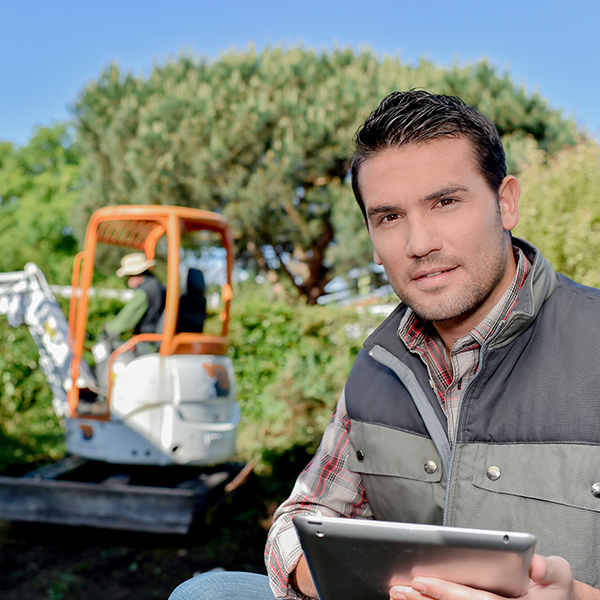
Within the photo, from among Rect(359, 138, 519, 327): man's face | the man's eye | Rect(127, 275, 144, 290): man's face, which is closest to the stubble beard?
Rect(359, 138, 519, 327): man's face

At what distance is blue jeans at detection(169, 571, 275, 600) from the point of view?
4.65 ft

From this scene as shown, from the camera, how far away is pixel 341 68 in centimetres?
1484

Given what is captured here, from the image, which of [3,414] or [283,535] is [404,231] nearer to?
[283,535]

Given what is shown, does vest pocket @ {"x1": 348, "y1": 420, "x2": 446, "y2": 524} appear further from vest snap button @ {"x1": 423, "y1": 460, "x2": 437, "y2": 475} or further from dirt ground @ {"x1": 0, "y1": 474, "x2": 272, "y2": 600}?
dirt ground @ {"x1": 0, "y1": 474, "x2": 272, "y2": 600}

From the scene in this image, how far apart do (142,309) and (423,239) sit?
4220mm

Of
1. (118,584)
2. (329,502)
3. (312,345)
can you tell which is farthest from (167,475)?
(329,502)

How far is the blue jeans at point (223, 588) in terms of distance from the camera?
142 centimetres

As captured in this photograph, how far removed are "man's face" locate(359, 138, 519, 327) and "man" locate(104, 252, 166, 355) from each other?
4060mm

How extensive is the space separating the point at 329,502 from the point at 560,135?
1464cm

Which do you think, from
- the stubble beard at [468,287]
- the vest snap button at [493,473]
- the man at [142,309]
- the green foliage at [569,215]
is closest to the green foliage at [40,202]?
the man at [142,309]

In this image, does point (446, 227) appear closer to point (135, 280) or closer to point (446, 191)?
point (446, 191)

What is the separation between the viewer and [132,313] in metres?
5.29

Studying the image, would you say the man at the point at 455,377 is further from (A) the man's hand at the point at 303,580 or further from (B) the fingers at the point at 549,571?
(B) the fingers at the point at 549,571

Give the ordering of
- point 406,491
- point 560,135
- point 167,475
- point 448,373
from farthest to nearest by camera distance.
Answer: point 560,135, point 167,475, point 448,373, point 406,491
